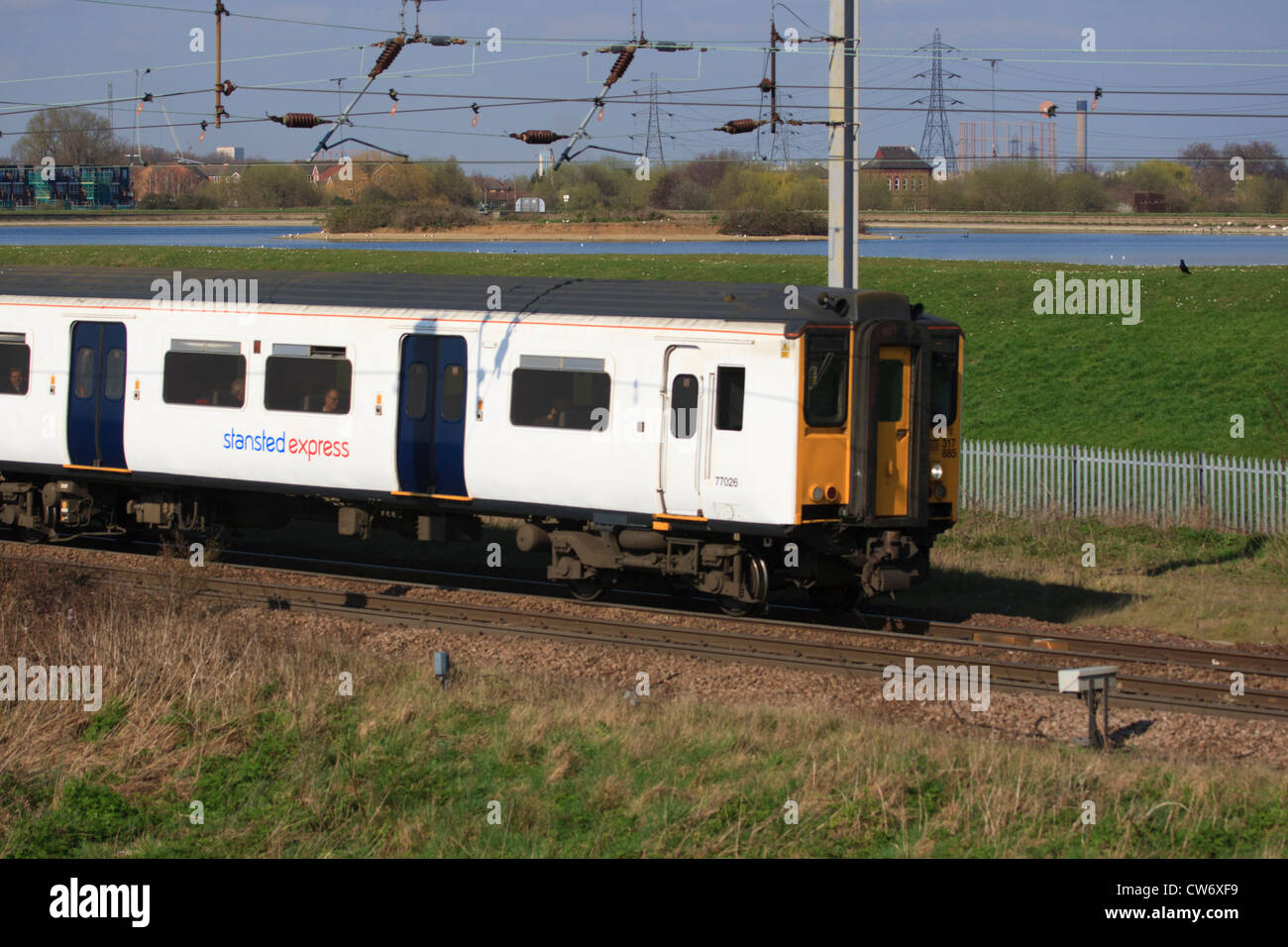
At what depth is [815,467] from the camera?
13.4 metres

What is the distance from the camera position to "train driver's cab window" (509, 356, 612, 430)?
14.2 metres

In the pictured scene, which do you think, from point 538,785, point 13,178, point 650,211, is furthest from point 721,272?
Result: point 538,785

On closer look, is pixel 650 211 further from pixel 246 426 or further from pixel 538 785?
pixel 538 785

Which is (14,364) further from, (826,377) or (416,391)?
(826,377)

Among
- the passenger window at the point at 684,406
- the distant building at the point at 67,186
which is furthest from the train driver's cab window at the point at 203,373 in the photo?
the distant building at the point at 67,186

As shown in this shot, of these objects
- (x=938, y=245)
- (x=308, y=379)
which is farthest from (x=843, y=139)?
(x=938, y=245)

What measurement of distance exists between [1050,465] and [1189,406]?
6.57m

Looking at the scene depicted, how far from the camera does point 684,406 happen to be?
45.1 feet

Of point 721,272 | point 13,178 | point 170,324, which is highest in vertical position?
point 13,178

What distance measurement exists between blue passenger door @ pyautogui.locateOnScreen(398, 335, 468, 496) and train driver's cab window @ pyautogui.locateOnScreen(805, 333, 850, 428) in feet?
13.2

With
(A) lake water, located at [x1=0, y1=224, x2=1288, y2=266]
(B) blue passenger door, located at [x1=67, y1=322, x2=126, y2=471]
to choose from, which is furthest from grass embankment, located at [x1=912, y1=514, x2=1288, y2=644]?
(A) lake water, located at [x1=0, y1=224, x2=1288, y2=266]

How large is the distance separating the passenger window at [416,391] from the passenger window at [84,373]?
4742mm

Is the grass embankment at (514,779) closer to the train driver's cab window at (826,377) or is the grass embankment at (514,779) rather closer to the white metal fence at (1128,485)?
the train driver's cab window at (826,377)

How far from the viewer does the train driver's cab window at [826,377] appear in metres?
13.3
